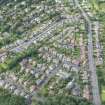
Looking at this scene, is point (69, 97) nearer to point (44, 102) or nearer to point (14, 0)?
point (44, 102)

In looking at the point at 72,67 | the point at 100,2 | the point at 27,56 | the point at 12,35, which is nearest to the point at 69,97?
the point at 72,67

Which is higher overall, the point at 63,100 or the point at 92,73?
the point at 92,73

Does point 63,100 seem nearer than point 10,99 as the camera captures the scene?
Yes

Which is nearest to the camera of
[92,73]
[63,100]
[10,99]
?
[63,100]

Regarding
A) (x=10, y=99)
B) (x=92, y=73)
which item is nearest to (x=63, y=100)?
(x=10, y=99)

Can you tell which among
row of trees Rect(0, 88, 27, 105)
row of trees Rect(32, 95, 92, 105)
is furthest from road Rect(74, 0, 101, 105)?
row of trees Rect(0, 88, 27, 105)

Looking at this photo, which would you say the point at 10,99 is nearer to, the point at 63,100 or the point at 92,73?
the point at 63,100

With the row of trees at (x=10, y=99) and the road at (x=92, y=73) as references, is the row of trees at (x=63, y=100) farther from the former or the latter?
the row of trees at (x=10, y=99)

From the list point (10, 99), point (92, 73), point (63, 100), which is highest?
point (92, 73)

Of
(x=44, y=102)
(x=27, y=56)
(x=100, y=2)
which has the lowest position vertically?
(x=44, y=102)

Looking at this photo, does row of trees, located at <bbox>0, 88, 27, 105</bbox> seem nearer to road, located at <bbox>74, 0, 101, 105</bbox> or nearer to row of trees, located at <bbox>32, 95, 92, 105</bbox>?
row of trees, located at <bbox>32, 95, 92, 105</bbox>

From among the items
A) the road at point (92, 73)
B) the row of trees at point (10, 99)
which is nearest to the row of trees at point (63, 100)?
the road at point (92, 73)
